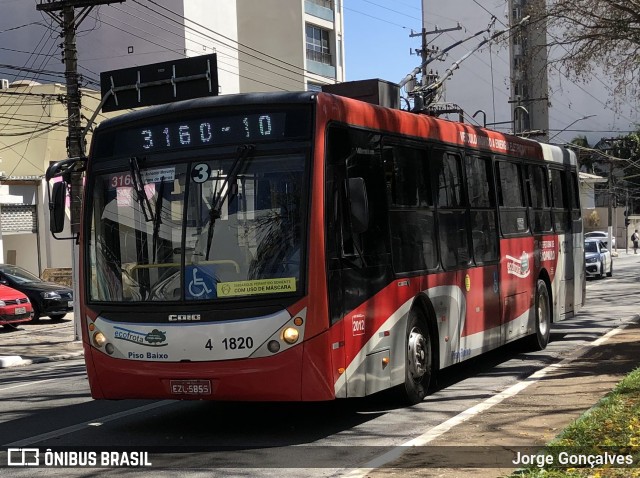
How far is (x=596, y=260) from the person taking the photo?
37750 millimetres

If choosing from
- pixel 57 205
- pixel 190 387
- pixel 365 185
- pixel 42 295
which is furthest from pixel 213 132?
pixel 42 295

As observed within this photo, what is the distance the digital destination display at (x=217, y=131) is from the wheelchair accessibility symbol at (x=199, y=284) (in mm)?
1219

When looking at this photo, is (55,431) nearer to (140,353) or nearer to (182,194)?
(140,353)

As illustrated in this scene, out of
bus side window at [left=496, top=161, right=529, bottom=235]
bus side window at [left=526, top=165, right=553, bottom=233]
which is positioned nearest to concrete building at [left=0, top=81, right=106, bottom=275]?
bus side window at [left=526, top=165, right=553, bottom=233]

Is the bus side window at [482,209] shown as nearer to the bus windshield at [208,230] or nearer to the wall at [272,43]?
the bus windshield at [208,230]

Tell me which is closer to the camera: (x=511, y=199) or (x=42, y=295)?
(x=511, y=199)

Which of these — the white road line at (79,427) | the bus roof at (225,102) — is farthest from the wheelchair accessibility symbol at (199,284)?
the white road line at (79,427)

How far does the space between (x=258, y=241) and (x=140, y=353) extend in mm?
1573

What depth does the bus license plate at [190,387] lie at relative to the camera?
28.0ft

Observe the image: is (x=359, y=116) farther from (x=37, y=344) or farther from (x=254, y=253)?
(x=37, y=344)

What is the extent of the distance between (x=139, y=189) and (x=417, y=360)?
3547 mm

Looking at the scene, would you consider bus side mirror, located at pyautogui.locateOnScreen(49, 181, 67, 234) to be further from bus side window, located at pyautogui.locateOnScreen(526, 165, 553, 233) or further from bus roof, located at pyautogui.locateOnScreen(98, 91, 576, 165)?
bus side window, located at pyautogui.locateOnScreen(526, 165, 553, 233)

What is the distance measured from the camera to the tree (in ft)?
49.8

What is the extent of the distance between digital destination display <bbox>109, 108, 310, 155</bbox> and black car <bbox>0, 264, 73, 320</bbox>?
1785 centimetres
